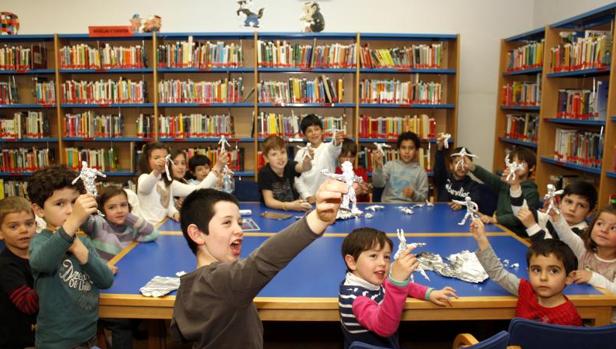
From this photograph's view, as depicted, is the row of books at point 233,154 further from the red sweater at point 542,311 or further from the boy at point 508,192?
the red sweater at point 542,311

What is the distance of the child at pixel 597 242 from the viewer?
2.24 m

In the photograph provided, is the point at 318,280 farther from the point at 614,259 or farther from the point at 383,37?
the point at 383,37

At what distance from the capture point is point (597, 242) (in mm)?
2277

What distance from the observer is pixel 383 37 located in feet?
19.2

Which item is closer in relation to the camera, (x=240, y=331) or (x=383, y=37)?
(x=240, y=331)

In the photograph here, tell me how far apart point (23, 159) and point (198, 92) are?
7.94ft

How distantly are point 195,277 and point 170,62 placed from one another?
4.95m

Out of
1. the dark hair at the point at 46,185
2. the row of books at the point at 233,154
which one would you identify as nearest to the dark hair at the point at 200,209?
the dark hair at the point at 46,185

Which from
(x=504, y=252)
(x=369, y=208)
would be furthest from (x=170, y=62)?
(x=504, y=252)

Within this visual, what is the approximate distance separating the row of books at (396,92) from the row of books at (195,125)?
1710mm

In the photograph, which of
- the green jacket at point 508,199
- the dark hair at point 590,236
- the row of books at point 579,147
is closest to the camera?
the dark hair at point 590,236

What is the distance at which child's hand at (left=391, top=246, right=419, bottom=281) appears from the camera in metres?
1.54

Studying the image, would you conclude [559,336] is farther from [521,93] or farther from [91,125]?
[91,125]

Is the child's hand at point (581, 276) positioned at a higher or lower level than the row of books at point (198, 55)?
lower
